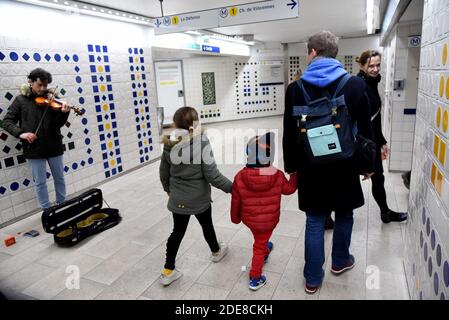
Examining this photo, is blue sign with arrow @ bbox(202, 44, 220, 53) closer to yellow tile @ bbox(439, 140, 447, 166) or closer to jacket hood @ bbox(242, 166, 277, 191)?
jacket hood @ bbox(242, 166, 277, 191)

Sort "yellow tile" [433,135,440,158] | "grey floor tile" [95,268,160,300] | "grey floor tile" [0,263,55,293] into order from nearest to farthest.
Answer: "yellow tile" [433,135,440,158]
"grey floor tile" [95,268,160,300]
"grey floor tile" [0,263,55,293]

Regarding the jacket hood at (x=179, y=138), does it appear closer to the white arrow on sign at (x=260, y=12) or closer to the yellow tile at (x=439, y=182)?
Answer: the yellow tile at (x=439, y=182)

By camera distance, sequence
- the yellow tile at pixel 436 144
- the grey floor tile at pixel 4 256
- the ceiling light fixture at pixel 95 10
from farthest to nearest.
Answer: the ceiling light fixture at pixel 95 10 < the grey floor tile at pixel 4 256 < the yellow tile at pixel 436 144

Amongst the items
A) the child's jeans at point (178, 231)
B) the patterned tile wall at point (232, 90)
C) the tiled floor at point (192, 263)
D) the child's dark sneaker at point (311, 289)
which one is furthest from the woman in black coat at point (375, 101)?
the patterned tile wall at point (232, 90)

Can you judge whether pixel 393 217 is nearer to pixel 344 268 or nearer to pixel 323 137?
pixel 344 268

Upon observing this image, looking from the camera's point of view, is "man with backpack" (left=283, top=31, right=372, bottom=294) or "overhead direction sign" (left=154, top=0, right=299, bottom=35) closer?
"man with backpack" (left=283, top=31, right=372, bottom=294)

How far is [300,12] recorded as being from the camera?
5.96 meters

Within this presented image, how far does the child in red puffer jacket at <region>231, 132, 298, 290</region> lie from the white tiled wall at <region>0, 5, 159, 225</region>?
2887mm

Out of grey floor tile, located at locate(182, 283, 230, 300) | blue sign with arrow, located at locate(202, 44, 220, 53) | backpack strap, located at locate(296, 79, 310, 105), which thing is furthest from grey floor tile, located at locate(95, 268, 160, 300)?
blue sign with arrow, located at locate(202, 44, 220, 53)

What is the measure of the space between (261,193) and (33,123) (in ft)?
8.83

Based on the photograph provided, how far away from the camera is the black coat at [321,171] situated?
1.83 metres

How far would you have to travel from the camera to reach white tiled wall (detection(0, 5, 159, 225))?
359cm
